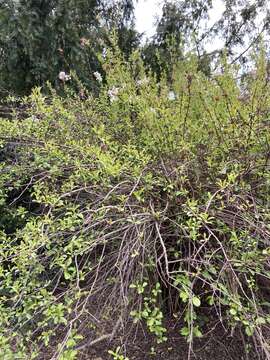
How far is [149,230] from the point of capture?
151 cm

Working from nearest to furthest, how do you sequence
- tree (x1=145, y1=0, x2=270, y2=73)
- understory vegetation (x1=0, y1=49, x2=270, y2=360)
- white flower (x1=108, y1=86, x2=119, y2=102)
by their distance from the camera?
understory vegetation (x1=0, y1=49, x2=270, y2=360) → white flower (x1=108, y1=86, x2=119, y2=102) → tree (x1=145, y1=0, x2=270, y2=73)

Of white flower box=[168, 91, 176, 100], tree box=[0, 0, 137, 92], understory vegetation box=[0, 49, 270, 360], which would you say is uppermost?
tree box=[0, 0, 137, 92]

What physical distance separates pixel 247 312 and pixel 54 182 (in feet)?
4.18

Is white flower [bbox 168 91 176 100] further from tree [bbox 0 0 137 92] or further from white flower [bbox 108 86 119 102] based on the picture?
tree [bbox 0 0 137 92]

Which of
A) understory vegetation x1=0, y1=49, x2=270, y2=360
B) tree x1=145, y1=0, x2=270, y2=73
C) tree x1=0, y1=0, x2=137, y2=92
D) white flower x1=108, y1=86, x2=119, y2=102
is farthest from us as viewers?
tree x1=145, y1=0, x2=270, y2=73

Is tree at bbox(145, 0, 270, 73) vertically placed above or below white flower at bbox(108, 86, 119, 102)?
above

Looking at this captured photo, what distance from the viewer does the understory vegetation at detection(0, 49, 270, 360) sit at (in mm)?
1277

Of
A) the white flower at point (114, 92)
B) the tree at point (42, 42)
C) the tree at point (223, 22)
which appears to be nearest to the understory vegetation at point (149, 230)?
the white flower at point (114, 92)

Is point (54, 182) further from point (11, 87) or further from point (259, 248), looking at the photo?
point (11, 87)

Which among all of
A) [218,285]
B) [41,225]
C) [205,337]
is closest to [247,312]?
[218,285]

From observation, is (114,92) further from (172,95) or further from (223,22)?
(223,22)

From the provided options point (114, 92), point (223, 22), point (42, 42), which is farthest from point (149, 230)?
point (223, 22)

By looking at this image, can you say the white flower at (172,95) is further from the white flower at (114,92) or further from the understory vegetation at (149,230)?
the white flower at (114,92)

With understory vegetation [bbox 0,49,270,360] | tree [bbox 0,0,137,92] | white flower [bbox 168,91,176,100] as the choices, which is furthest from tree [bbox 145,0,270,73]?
understory vegetation [bbox 0,49,270,360]
